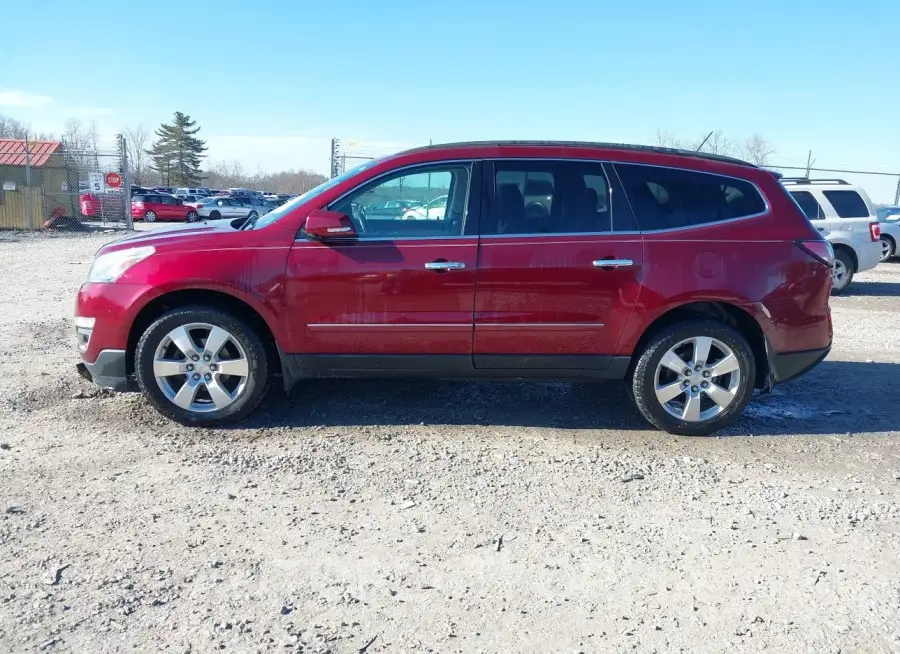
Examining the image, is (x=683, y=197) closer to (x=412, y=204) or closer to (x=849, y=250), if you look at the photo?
(x=412, y=204)

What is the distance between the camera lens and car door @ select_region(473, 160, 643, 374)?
440 centimetres

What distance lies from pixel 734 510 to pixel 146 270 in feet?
12.0

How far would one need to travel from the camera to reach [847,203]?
472 inches

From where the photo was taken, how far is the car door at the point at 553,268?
173 inches

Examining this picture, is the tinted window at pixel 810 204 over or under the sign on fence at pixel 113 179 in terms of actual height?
under

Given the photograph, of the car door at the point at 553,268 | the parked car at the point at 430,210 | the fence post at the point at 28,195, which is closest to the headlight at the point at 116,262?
the parked car at the point at 430,210

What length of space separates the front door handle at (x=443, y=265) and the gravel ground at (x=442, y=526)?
1.07 meters

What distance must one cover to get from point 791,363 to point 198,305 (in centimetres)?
386

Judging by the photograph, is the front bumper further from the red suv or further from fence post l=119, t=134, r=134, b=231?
fence post l=119, t=134, r=134, b=231

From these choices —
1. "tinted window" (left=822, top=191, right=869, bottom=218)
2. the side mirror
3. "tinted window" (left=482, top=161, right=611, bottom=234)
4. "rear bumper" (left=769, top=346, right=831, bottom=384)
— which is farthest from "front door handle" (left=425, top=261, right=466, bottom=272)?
"tinted window" (left=822, top=191, right=869, bottom=218)

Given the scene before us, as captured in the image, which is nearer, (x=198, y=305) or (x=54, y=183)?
(x=198, y=305)

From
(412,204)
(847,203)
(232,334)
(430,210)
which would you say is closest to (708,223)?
(430,210)

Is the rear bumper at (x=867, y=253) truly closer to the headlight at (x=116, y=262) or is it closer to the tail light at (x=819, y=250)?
the tail light at (x=819, y=250)

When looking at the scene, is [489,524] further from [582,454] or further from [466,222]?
[466,222]
